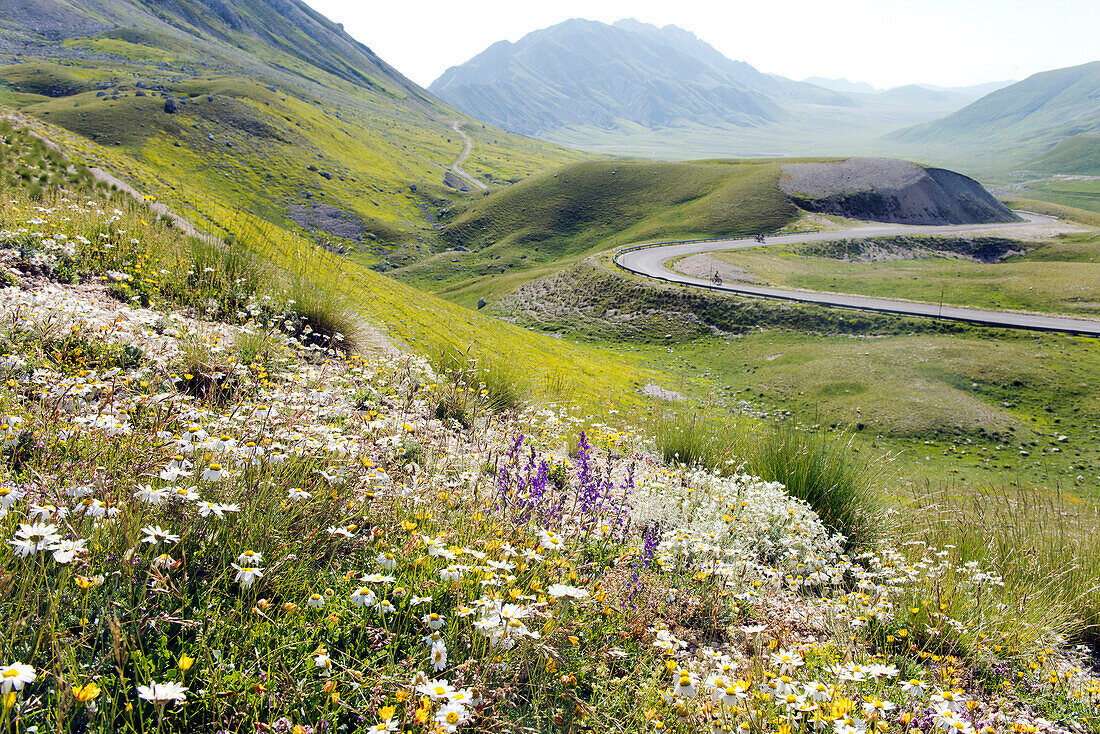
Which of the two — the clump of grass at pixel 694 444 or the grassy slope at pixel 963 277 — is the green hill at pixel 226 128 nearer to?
the grassy slope at pixel 963 277

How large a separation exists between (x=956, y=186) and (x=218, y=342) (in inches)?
4446

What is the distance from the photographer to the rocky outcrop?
78062 mm

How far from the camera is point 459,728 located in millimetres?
2580

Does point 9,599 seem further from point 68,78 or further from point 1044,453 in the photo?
point 68,78

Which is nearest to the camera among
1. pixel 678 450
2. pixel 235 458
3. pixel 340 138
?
pixel 235 458

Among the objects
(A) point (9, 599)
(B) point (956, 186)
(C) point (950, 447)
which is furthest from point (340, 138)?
(A) point (9, 599)

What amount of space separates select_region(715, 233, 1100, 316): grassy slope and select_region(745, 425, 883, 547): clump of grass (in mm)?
42182

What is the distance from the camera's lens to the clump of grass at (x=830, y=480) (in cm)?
699

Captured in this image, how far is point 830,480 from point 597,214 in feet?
276

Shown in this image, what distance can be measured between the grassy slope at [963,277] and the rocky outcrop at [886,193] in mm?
17614

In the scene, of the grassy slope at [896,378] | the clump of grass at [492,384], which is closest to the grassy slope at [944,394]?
the grassy slope at [896,378]

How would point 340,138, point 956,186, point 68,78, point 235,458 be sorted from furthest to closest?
point 340,138 → point 68,78 → point 956,186 → point 235,458

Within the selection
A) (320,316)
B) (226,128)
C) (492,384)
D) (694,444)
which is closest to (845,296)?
(694,444)

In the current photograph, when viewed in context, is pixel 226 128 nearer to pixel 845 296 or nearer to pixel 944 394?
pixel 845 296
